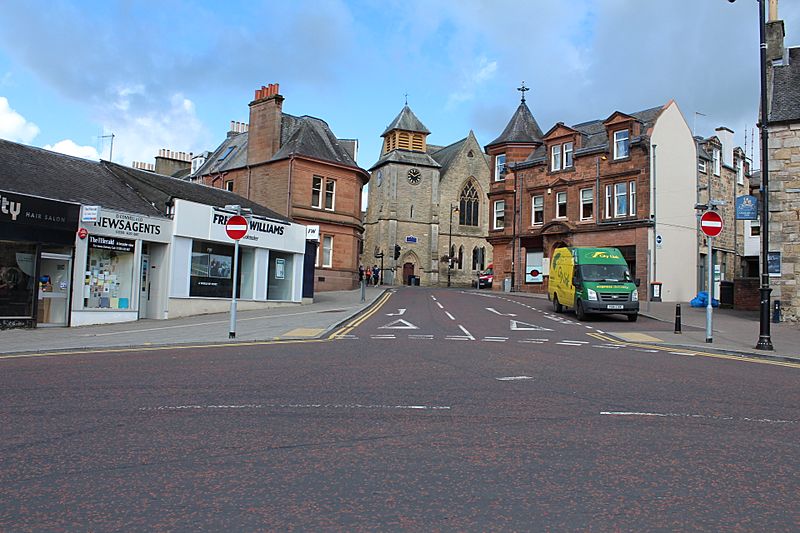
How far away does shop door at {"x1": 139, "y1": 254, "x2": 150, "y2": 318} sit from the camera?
21562 mm

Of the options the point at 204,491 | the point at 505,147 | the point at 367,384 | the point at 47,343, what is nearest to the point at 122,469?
the point at 204,491

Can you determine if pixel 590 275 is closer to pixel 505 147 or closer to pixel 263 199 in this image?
pixel 263 199

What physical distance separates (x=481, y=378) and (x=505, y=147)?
41548 mm

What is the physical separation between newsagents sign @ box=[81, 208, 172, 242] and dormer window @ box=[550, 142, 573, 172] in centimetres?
2889

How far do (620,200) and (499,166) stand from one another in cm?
1259

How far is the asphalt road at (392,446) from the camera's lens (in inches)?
162

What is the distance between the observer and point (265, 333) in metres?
16.5

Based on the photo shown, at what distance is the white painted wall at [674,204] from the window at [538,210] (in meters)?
8.90

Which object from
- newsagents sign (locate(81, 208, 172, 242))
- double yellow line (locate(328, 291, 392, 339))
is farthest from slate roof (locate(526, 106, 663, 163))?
newsagents sign (locate(81, 208, 172, 242))

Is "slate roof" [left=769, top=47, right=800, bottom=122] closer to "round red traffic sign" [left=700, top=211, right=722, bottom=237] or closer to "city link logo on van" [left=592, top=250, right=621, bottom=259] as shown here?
"city link logo on van" [left=592, top=250, right=621, bottom=259]

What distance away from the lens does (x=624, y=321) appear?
23203mm

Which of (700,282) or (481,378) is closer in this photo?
(481,378)

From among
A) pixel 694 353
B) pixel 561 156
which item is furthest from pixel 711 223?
pixel 561 156

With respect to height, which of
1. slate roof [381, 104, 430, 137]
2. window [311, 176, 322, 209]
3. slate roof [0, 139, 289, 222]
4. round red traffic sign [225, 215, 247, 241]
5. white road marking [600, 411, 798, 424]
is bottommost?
white road marking [600, 411, 798, 424]
